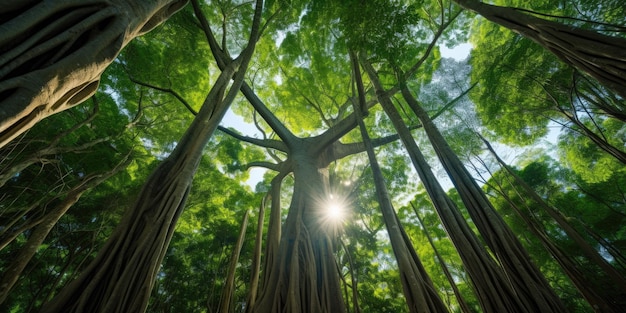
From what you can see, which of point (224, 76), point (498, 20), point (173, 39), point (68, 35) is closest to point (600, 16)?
point (498, 20)

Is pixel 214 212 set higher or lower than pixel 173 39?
lower

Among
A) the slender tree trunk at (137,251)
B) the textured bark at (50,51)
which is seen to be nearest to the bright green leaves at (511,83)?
the slender tree trunk at (137,251)

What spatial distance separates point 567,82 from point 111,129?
12.6m

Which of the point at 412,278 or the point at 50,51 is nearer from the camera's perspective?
the point at 50,51

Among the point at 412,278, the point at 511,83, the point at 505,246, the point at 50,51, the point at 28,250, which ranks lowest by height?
the point at 412,278

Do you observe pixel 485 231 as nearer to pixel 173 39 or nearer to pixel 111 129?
pixel 173 39

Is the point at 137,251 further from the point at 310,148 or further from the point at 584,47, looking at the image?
the point at 310,148

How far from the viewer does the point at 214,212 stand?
978 cm

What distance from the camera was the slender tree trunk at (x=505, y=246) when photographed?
5.17ft

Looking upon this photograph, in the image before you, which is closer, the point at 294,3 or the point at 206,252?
the point at 294,3

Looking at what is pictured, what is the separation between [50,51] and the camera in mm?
1179

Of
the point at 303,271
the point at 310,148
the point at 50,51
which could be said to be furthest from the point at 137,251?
the point at 310,148

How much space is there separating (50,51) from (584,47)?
329 cm

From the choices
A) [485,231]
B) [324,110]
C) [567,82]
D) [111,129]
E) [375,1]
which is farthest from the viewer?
[324,110]
